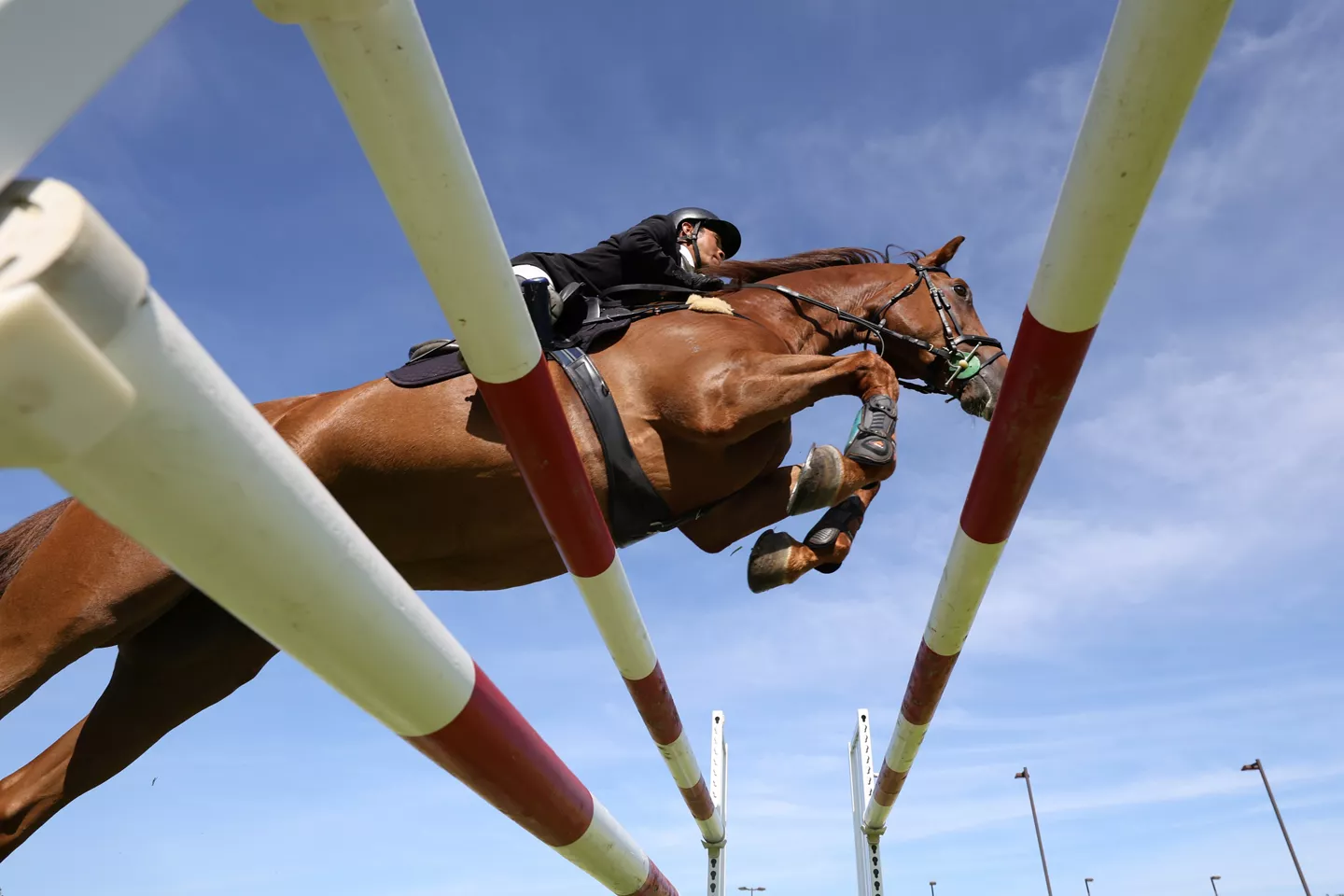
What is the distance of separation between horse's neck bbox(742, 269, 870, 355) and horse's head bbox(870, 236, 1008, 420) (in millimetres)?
144

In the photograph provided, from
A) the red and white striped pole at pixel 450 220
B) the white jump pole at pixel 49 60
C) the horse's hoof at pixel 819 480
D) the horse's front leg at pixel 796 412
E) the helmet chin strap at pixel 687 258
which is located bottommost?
the white jump pole at pixel 49 60

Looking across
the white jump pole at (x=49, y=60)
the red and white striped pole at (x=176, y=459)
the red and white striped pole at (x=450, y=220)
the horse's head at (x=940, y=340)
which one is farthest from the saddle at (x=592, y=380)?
the white jump pole at (x=49, y=60)

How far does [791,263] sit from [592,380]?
1686mm

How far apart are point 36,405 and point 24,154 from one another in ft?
0.46

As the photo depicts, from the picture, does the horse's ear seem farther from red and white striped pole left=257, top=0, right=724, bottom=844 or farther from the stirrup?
red and white striped pole left=257, top=0, right=724, bottom=844

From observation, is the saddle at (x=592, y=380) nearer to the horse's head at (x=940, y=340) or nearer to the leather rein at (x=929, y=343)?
the leather rein at (x=929, y=343)

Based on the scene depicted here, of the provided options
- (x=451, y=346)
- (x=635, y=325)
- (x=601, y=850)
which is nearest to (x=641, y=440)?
(x=635, y=325)

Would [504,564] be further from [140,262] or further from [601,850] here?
[140,262]

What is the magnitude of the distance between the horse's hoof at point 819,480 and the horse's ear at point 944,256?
1768 millimetres

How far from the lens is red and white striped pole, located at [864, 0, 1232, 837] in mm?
1086

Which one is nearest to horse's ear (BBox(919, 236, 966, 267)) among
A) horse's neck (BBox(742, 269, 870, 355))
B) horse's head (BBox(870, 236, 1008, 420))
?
horse's head (BBox(870, 236, 1008, 420))

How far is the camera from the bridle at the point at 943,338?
3.85 meters

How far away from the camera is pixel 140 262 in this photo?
497 millimetres

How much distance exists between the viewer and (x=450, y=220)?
1.29m
